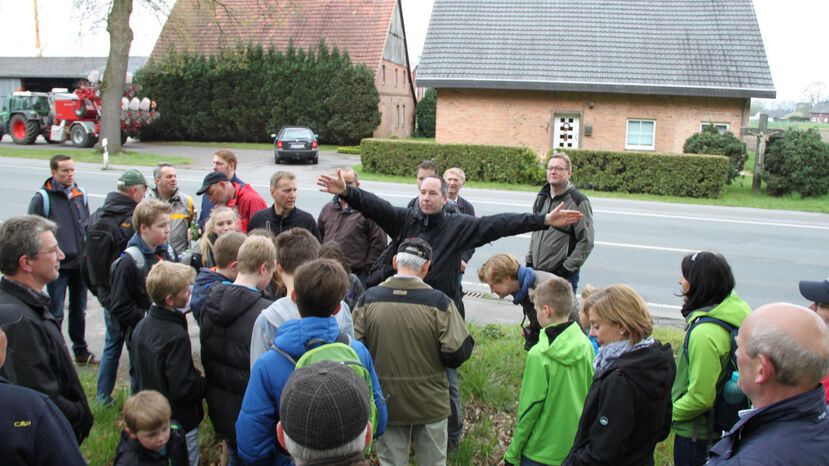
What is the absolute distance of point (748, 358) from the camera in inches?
94.2

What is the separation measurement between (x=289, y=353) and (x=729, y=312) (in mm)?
2444

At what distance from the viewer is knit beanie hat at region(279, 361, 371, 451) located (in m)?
2.02

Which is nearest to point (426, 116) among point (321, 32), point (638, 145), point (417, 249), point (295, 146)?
point (321, 32)

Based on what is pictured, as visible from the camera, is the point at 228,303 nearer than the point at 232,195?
Yes

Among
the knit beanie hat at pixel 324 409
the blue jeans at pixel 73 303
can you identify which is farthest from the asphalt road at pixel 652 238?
the knit beanie hat at pixel 324 409

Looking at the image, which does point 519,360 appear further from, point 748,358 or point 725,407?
point 748,358

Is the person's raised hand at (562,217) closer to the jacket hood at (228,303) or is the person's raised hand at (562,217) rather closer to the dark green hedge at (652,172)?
the jacket hood at (228,303)

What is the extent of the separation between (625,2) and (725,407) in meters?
28.3

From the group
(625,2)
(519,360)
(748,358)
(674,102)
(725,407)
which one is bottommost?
(519,360)

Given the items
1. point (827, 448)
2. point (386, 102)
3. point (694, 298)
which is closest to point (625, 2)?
point (386, 102)

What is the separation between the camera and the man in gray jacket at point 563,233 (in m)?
6.41

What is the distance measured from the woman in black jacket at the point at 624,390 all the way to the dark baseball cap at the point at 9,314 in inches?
111

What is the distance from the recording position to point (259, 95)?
38188mm

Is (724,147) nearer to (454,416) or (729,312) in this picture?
(454,416)
